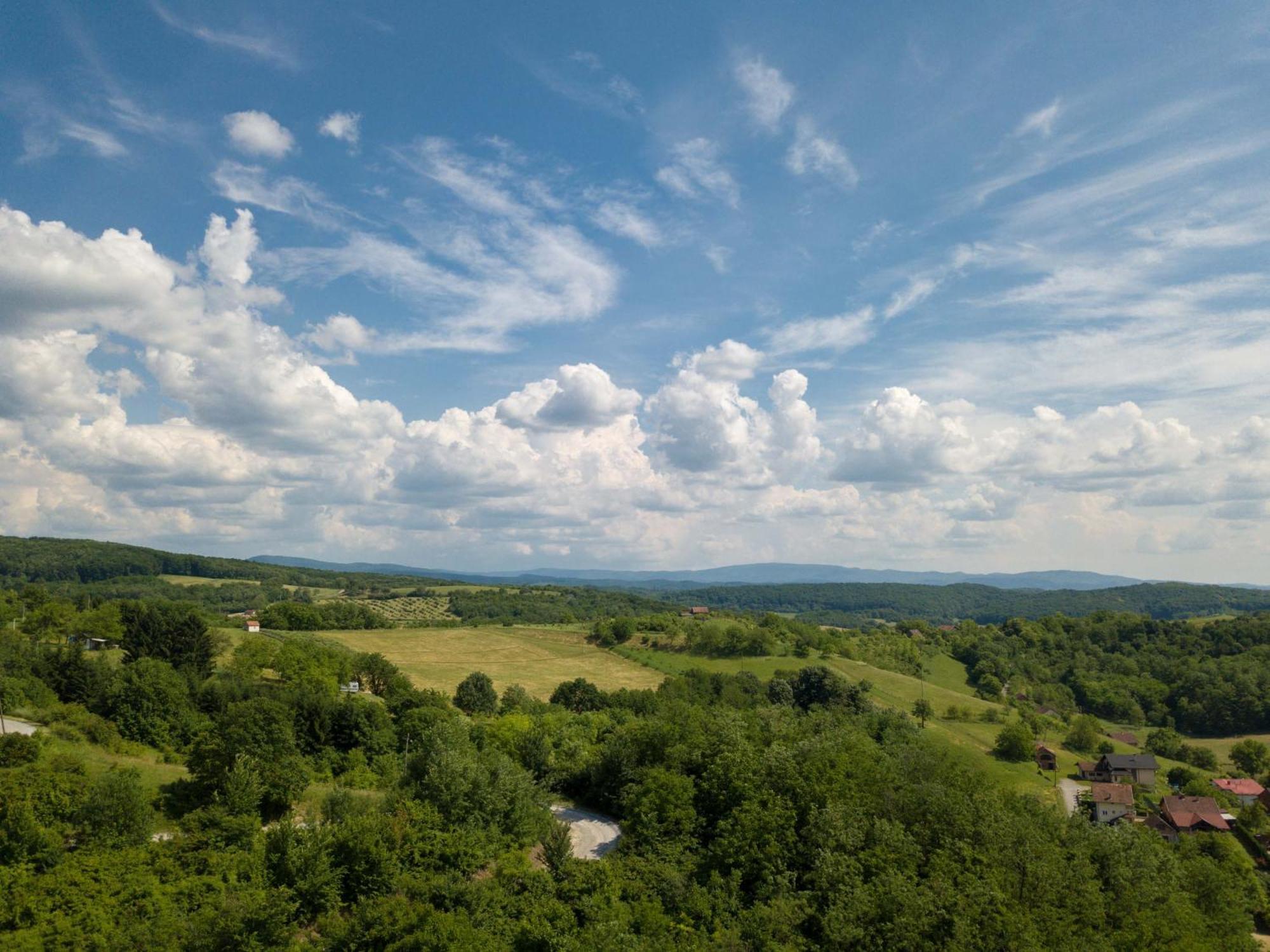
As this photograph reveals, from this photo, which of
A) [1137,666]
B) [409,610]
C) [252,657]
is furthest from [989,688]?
[409,610]

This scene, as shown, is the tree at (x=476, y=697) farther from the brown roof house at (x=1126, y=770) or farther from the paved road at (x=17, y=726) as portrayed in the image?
the brown roof house at (x=1126, y=770)

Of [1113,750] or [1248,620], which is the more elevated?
[1248,620]

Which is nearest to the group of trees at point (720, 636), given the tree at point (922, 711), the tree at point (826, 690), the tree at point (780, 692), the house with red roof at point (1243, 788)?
the tree at point (826, 690)

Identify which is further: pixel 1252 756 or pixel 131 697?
pixel 1252 756

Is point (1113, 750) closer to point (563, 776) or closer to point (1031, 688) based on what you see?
point (1031, 688)

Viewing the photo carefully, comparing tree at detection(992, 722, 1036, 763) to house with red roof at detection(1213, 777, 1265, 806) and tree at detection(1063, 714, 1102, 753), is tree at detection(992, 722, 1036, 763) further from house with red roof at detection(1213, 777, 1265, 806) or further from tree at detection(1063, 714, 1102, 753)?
house with red roof at detection(1213, 777, 1265, 806)

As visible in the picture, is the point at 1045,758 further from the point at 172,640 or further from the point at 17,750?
the point at 17,750

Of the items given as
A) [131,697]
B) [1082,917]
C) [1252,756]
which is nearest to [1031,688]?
[1252,756]
